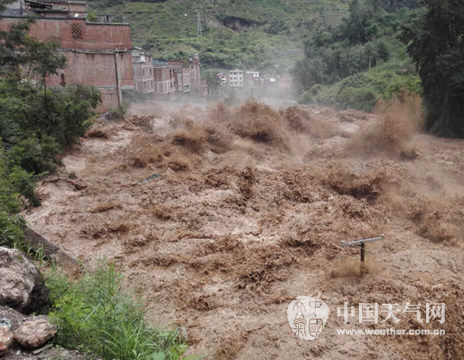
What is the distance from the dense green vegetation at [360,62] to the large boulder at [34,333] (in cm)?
2443

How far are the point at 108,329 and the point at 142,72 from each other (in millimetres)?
31480

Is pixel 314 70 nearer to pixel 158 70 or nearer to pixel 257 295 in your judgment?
pixel 158 70

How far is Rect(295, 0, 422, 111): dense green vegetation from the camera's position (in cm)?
3070

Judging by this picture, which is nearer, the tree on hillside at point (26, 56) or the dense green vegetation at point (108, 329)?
the dense green vegetation at point (108, 329)

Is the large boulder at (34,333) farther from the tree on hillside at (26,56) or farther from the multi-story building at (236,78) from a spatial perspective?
the multi-story building at (236,78)

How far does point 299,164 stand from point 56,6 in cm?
2158

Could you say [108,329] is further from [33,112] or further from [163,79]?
[163,79]

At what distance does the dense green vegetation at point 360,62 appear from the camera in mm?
30703

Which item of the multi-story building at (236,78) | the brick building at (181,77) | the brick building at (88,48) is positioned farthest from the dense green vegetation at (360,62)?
the brick building at (88,48)

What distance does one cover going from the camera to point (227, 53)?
206ft

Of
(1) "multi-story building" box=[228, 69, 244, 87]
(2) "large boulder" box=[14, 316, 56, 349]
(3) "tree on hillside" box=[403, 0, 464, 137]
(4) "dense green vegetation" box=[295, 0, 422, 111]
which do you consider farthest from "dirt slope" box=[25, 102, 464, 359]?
(1) "multi-story building" box=[228, 69, 244, 87]

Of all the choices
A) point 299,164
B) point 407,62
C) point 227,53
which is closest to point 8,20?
point 299,164

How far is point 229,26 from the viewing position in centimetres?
7400

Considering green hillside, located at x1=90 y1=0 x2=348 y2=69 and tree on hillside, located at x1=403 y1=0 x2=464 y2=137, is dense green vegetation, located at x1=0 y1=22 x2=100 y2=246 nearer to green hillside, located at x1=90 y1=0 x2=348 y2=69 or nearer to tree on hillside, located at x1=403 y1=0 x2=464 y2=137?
tree on hillside, located at x1=403 y1=0 x2=464 y2=137
